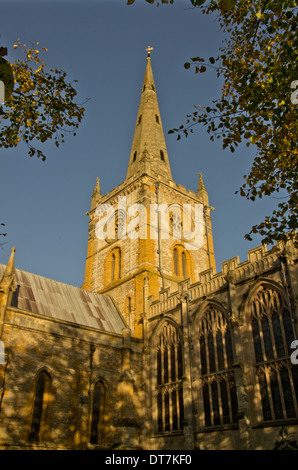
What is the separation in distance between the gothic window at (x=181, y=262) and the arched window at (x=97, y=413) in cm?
1097

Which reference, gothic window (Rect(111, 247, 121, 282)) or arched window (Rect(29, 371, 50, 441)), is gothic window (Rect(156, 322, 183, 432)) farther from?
gothic window (Rect(111, 247, 121, 282))

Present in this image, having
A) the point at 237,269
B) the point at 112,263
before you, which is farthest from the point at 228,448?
the point at 112,263

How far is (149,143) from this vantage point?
36531mm

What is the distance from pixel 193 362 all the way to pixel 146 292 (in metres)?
6.52

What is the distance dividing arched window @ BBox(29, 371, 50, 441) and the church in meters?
0.05

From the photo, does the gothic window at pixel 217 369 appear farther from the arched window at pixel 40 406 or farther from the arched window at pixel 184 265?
the arched window at pixel 184 265

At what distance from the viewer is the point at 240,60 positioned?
10750mm

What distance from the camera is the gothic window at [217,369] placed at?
58.6 feet

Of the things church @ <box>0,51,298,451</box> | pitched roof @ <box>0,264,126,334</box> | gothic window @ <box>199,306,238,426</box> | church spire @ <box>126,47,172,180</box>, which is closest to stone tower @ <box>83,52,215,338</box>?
church spire @ <box>126,47,172,180</box>

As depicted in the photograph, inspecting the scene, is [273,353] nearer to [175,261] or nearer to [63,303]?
[63,303]

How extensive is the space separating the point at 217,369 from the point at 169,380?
355 centimetres

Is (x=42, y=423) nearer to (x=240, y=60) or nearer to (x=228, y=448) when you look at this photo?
(x=228, y=448)

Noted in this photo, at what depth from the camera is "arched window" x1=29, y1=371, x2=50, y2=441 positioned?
17578mm
